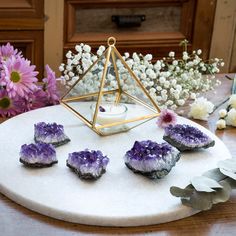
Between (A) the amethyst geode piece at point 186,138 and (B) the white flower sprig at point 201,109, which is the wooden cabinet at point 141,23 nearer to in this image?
(B) the white flower sprig at point 201,109

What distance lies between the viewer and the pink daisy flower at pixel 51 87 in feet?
3.83

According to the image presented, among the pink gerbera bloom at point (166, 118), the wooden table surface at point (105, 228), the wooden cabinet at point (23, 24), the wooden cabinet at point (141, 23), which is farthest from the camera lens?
the wooden cabinet at point (141, 23)

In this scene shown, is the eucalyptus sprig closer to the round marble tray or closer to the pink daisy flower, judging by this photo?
the round marble tray

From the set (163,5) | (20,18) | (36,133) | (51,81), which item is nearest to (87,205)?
(36,133)

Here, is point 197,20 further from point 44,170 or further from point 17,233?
point 17,233

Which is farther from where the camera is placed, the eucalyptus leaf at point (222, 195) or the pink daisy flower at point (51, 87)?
the pink daisy flower at point (51, 87)

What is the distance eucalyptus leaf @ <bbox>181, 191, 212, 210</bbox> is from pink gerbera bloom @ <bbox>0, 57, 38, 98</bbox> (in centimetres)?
47

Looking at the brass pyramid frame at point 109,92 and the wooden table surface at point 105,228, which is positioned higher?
the brass pyramid frame at point 109,92

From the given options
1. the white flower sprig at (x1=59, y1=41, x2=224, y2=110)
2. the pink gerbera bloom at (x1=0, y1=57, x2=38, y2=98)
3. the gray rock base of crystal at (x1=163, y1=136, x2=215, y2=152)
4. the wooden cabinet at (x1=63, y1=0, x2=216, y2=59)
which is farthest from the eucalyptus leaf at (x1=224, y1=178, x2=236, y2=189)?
the wooden cabinet at (x1=63, y1=0, x2=216, y2=59)

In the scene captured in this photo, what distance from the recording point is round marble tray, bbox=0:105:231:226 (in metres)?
0.78

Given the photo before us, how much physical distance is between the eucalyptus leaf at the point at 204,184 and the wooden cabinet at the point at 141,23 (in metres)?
1.17

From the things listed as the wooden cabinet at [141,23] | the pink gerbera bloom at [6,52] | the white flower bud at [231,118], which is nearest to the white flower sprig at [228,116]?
the white flower bud at [231,118]

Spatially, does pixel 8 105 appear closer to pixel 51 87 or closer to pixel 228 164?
pixel 51 87

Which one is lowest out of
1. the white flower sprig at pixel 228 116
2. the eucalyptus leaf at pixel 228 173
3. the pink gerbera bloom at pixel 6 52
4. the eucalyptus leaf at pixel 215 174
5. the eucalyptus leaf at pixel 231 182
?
the white flower sprig at pixel 228 116
